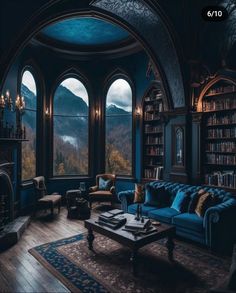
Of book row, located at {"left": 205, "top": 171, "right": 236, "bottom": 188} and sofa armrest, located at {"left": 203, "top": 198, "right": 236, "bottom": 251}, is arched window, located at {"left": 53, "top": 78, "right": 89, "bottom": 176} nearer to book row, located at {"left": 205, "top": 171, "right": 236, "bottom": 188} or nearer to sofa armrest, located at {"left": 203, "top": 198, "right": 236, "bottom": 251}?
book row, located at {"left": 205, "top": 171, "right": 236, "bottom": 188}

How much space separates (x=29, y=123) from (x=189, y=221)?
5.34m

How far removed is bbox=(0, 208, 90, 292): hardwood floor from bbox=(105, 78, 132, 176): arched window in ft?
8.70

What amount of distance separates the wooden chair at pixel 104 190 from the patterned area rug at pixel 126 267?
7.52 feet

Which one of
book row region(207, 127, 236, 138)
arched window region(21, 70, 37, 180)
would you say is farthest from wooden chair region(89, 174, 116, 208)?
book row region(207, 127, 236, 138)

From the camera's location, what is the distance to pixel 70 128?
8.35 metres

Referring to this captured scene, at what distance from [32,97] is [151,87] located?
3.65 metres

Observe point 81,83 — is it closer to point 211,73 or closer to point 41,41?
point 41,41

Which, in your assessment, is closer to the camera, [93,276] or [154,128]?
[93,276]

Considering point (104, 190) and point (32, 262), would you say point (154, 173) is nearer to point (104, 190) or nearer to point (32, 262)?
point (104, 190)

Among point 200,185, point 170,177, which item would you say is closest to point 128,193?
point 170,177

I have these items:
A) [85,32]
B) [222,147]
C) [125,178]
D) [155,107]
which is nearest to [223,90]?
[222,147]

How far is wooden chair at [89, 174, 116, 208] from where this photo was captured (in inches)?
279

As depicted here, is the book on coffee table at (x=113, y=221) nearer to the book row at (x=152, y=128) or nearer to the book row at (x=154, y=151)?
the book row at (x=154, y=151)

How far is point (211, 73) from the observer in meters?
5.47
